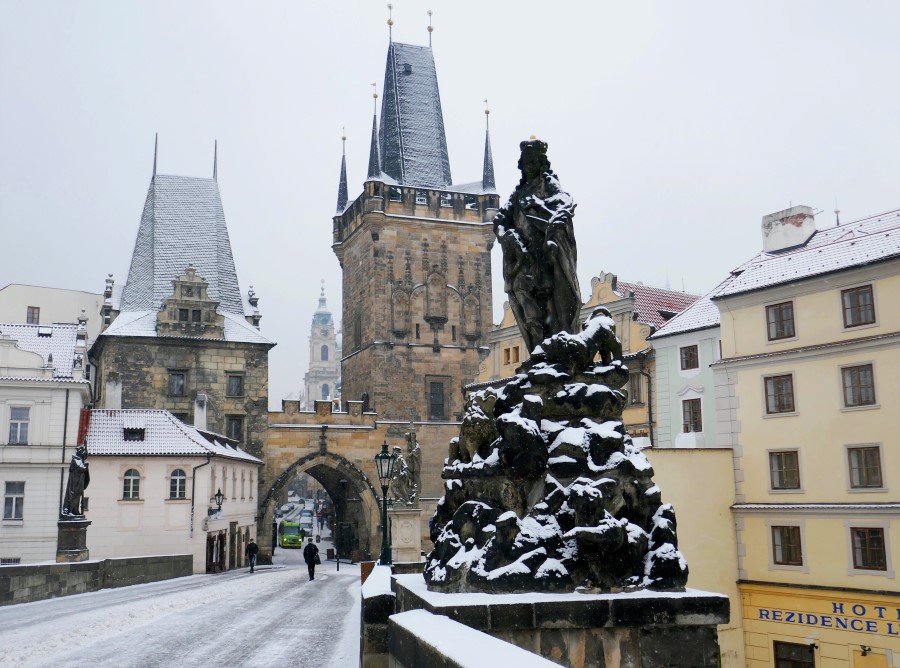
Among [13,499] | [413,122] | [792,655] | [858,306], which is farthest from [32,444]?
[413,122]

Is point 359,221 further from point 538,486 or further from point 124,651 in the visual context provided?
point 538,486

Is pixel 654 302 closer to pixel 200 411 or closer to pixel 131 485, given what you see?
pixel 131 485

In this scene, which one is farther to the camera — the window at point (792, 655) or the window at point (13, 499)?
the window at point (13, 499)

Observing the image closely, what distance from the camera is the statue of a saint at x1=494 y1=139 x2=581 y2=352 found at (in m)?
8.15

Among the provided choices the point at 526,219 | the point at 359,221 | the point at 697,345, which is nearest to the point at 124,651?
the point at 526,219

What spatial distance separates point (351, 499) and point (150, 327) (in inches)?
515

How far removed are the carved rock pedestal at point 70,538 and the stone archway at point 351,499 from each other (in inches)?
741

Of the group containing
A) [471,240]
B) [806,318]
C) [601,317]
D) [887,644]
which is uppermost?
[471,240]

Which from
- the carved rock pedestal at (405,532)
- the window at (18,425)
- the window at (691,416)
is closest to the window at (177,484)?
the window at (18,425)

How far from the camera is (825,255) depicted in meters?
22.0

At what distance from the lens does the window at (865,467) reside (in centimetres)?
2003

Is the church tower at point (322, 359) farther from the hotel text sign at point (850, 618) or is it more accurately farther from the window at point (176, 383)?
the hotel text sign at point (850, 618)

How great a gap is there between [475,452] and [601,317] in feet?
4.97

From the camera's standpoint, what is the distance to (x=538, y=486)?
7008 millimetres
